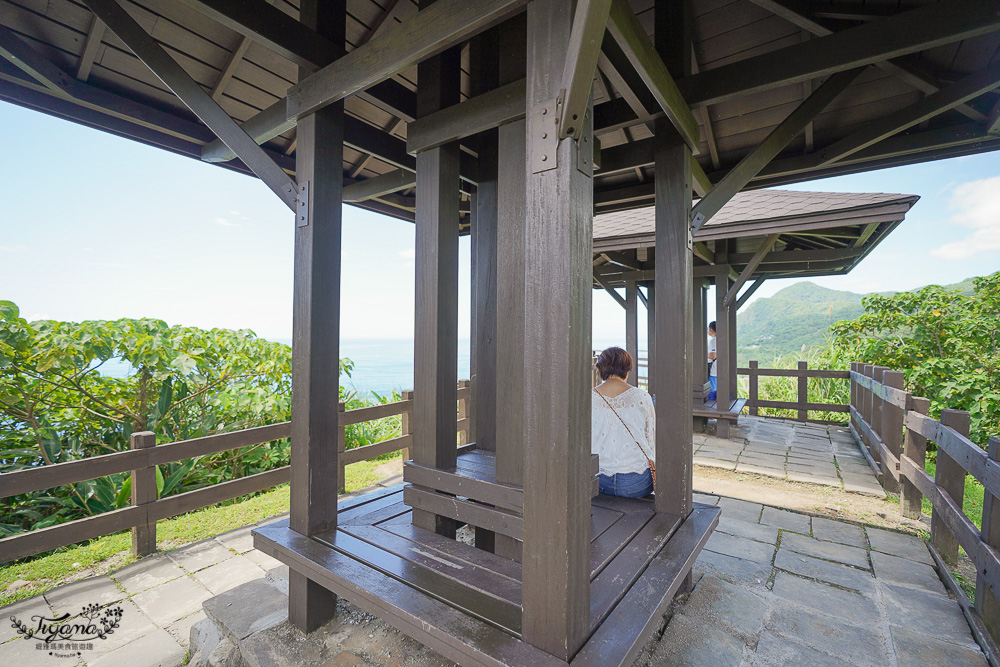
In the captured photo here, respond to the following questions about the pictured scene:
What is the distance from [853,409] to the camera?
630 cm

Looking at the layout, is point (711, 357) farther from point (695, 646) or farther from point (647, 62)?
point (647, 62)

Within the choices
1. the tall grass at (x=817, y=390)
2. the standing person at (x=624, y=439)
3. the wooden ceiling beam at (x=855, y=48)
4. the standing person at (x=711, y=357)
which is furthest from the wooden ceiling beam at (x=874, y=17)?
the tall grass at (x=817, y=390)

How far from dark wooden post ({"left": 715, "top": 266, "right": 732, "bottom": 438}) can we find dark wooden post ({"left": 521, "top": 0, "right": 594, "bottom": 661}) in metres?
5.56

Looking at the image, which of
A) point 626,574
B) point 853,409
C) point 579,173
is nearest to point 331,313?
point 579,173

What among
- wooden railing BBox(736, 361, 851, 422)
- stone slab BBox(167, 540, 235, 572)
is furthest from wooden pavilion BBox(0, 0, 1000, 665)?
wooden railing BBox(736, 361, 851, 422)

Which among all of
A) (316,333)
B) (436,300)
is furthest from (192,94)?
(436,300)

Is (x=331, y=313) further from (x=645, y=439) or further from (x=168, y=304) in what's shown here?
(x=168, y=304)

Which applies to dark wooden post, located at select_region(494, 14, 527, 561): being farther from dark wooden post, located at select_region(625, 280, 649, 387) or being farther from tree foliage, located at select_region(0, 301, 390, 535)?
dark wooden post, located at select_region(625, 280, 649, 387)

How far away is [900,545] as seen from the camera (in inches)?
112

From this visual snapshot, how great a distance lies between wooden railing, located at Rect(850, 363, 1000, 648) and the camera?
189cm

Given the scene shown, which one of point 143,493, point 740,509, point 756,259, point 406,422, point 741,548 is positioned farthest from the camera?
point 756,259

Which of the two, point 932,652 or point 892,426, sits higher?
point 892,426

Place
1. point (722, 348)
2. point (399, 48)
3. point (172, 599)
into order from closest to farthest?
point (399, 48), point (172, 599), point (722, 348)

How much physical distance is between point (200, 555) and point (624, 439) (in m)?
2.86
